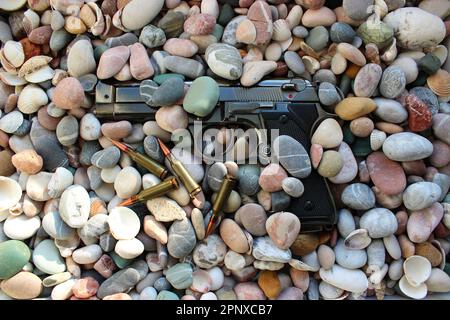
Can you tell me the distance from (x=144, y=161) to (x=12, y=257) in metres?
0.31

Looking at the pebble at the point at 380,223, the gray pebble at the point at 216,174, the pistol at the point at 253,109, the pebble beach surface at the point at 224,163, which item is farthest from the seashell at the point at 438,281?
the gray pebble at the point at 216,174

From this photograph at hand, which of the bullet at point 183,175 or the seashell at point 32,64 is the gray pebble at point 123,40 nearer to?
the seashell at point 32,64

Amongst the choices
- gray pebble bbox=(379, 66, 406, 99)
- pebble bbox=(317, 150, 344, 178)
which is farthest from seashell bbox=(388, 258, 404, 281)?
gray pebble bbox=(379, 66, 406, 99)

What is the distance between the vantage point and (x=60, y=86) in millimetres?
808

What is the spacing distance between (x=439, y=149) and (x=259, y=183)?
0.36 m

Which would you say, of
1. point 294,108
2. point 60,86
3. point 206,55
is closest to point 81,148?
point 60,86

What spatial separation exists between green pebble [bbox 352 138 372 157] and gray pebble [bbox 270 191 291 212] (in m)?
0.17

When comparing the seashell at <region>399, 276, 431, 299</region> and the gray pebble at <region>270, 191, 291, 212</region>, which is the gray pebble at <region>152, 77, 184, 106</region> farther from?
the seashell at <region>399, 276, 431, 299</region>

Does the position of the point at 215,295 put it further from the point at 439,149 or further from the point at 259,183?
the point at 439,149

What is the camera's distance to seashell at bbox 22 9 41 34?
33.3 inches

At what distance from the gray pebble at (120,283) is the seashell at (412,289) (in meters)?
0.52

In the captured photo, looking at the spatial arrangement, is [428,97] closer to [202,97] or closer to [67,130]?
[202,97]

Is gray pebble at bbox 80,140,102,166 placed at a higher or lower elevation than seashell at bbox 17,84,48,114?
lower

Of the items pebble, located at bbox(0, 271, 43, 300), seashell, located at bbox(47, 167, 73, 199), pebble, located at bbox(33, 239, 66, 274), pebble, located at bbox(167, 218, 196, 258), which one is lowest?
pebble, located at bbox(0, 271, 43, 300)
